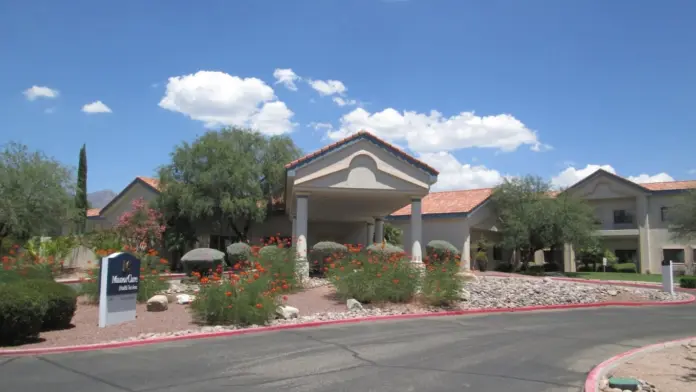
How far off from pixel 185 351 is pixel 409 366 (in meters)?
4.26

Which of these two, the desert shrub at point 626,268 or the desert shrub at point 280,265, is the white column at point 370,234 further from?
the desert shrub at point 280,265

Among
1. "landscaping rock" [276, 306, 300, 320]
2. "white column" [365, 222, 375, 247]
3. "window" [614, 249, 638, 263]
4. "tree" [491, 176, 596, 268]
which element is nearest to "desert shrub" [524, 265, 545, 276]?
"tree" [491, 176, 596, 268]

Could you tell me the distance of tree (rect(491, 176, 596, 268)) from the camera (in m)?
37.3

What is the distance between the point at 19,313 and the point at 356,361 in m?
6.71

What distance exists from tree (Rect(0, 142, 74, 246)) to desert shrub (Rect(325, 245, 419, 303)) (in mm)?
17933

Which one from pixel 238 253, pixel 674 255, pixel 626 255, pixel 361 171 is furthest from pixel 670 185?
pixel 238 253

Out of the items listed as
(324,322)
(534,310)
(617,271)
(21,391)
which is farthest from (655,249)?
(21,391)

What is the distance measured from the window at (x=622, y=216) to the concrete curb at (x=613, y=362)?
3412cm

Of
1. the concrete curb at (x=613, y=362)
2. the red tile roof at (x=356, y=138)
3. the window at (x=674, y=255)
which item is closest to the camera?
the concrete curb at (x=613, y=362)

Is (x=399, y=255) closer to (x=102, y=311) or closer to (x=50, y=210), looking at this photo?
(x=102, y=311)

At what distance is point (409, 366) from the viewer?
966 centimetres

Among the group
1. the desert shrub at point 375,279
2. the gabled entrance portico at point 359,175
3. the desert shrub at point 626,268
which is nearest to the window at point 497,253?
the desert shrub at point 626,268

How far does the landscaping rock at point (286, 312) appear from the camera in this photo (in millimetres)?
14969

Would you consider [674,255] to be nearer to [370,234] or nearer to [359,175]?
[370,234]
